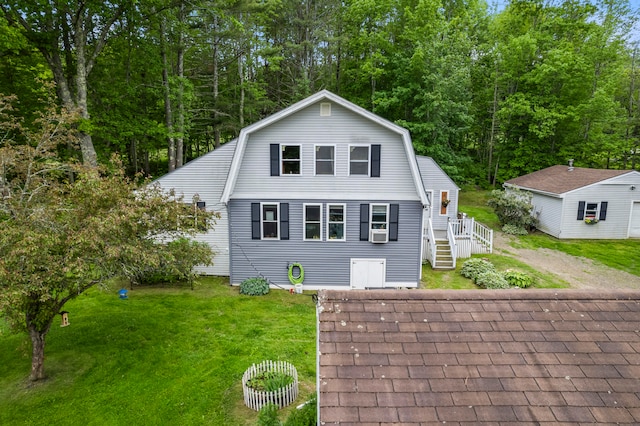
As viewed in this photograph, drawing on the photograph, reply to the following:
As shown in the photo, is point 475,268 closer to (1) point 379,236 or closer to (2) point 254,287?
(1) point 379,236

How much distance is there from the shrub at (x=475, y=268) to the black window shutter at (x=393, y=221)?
13.0 ft

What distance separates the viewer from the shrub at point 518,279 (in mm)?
13539

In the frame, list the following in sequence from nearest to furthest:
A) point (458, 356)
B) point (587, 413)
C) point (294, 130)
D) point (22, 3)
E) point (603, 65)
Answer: point (587, 413) → point (458, 356) → point (294, 130) → point (22, 3) → point (603, 65)

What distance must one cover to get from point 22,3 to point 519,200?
26013 mm

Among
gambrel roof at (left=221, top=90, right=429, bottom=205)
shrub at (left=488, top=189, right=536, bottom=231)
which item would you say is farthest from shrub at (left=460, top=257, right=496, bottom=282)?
shrub at (left=488, top=189, right=536, bottom=231)

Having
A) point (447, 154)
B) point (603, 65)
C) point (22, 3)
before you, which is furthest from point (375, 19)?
point (22, 3)

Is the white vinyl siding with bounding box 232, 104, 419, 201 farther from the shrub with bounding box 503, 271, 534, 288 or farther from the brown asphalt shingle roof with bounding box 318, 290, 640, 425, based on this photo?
the brown asphalt shingle roof with bounding box 318, 290, 640, 425

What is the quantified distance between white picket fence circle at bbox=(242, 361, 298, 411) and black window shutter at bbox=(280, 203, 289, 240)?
6054 mm

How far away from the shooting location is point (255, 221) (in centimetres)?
1314

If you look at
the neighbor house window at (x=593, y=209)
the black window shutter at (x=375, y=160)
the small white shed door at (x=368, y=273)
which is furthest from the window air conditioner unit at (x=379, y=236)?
the neighbor house window at (x=593, y=209)

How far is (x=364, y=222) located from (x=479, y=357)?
30.4ft

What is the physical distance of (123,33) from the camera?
1914 cm

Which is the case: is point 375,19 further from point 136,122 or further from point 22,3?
point 22,3

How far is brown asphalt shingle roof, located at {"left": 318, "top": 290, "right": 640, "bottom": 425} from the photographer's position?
3338mm
